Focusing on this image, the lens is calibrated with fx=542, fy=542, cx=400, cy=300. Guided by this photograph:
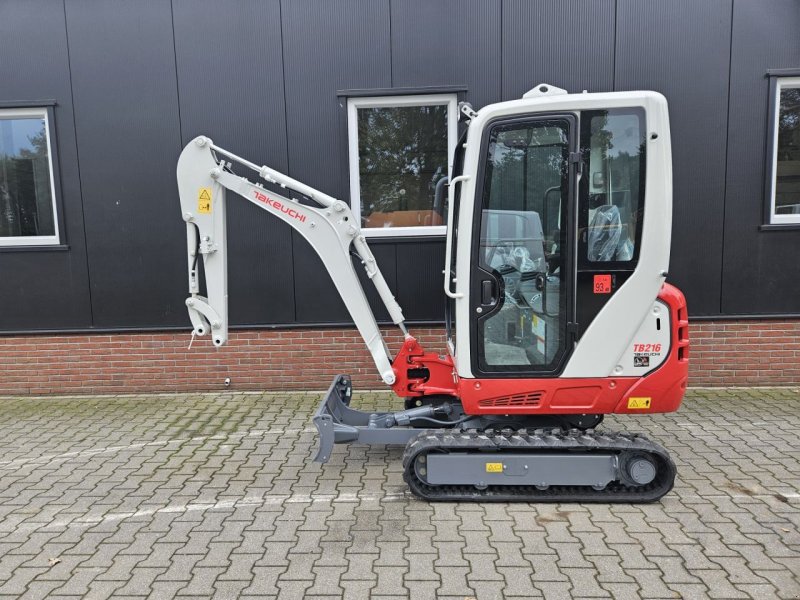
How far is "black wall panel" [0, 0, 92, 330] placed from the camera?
6027 mm

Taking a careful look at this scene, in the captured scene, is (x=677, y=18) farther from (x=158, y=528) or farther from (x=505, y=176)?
(x=158, y=528)

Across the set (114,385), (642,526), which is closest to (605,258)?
(642,526)

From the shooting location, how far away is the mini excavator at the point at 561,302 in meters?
3.46

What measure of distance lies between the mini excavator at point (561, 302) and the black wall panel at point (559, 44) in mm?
2590

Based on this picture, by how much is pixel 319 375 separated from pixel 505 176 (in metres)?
3.64

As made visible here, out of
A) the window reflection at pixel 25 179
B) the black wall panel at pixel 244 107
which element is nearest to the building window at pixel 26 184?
the window reflection at pixel 25 179

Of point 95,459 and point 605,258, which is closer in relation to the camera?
point 605,258

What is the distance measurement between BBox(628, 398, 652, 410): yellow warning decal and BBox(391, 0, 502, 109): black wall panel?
3730mm

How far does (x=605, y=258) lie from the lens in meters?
→ 3.52

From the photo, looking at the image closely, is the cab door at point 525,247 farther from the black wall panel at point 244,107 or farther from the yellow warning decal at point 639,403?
the black wall panel at point 244,107

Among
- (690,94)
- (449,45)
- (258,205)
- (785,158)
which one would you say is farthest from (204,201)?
(785,158)

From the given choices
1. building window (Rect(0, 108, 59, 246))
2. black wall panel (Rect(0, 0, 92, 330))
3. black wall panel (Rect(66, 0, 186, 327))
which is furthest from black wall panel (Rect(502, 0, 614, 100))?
building window (Rect(0, 108, 59, 246))

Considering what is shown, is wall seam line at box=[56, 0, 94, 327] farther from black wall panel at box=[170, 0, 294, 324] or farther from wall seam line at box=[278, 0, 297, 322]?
wall seam line at box=[278, 0, 297, 322]

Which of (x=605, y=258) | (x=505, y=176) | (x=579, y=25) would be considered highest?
(x=579, y=25)
